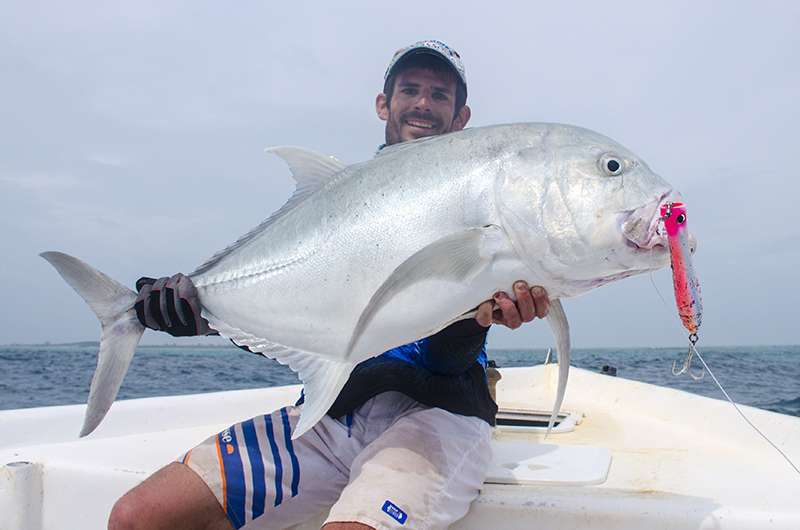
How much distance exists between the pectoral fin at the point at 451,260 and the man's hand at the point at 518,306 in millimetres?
154

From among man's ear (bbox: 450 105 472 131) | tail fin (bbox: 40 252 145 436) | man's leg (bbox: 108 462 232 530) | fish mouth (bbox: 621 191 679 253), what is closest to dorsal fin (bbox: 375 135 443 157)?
fish mouth (bbox: 621 191 679 253)

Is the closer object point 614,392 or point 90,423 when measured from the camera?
point 90,423

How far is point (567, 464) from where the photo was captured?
2971 millimetres

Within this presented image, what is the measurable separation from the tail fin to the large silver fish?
→ 0.01 metres

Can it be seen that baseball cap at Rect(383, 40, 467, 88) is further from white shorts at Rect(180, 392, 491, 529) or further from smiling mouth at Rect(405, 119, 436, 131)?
white shorts at Rect(180, 392, 491, 529)

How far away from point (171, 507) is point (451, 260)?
1.43 metres

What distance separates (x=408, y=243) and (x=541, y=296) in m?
0.46

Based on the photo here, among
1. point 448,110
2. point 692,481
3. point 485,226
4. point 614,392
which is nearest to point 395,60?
point 448,110

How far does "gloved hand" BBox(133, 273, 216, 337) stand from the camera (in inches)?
99.9

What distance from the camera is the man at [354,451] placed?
2270mm

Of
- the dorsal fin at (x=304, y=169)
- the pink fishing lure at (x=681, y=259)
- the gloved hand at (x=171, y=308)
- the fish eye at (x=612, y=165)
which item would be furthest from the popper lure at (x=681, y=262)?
the gloved hand at (x=171, y=308)

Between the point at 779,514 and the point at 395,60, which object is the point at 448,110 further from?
the point at 779,514

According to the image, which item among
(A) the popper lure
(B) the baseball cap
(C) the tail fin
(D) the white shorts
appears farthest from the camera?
(B) the baseball cap

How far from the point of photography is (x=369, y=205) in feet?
7.18
